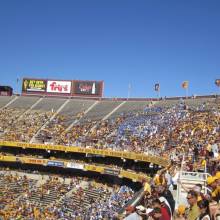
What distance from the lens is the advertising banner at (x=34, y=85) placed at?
209ft

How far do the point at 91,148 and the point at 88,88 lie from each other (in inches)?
811

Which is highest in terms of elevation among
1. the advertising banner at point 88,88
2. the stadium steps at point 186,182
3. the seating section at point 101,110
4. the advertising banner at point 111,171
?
the advertising banner at point 88,88

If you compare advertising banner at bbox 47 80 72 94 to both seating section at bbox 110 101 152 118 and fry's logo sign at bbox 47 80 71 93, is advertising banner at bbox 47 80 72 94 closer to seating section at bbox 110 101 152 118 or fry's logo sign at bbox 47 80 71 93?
fry's logo sign at bbox 47 80 71 93

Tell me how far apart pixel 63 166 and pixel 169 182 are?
1194 inches

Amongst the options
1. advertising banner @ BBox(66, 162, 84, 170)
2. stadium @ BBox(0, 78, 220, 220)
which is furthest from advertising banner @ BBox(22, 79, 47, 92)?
advertising banner @ BBox(66, 162, 84, 170)

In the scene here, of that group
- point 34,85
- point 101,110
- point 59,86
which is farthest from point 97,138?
point 34,85

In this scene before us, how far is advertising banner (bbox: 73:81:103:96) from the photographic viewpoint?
197 ft

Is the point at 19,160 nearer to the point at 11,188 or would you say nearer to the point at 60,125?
the point at 11,188

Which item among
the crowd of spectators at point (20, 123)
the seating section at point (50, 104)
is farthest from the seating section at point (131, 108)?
the seating section at point (50, 104)

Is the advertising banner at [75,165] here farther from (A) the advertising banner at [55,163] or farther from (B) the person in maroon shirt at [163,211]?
(B) the person in maroon shirt at [163,211]

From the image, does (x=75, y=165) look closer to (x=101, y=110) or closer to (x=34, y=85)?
(x=101, y=110)

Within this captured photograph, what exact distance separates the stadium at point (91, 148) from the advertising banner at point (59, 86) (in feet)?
10.3

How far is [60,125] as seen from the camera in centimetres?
5116

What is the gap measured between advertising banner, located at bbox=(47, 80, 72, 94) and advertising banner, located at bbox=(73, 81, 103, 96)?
1097 mm
